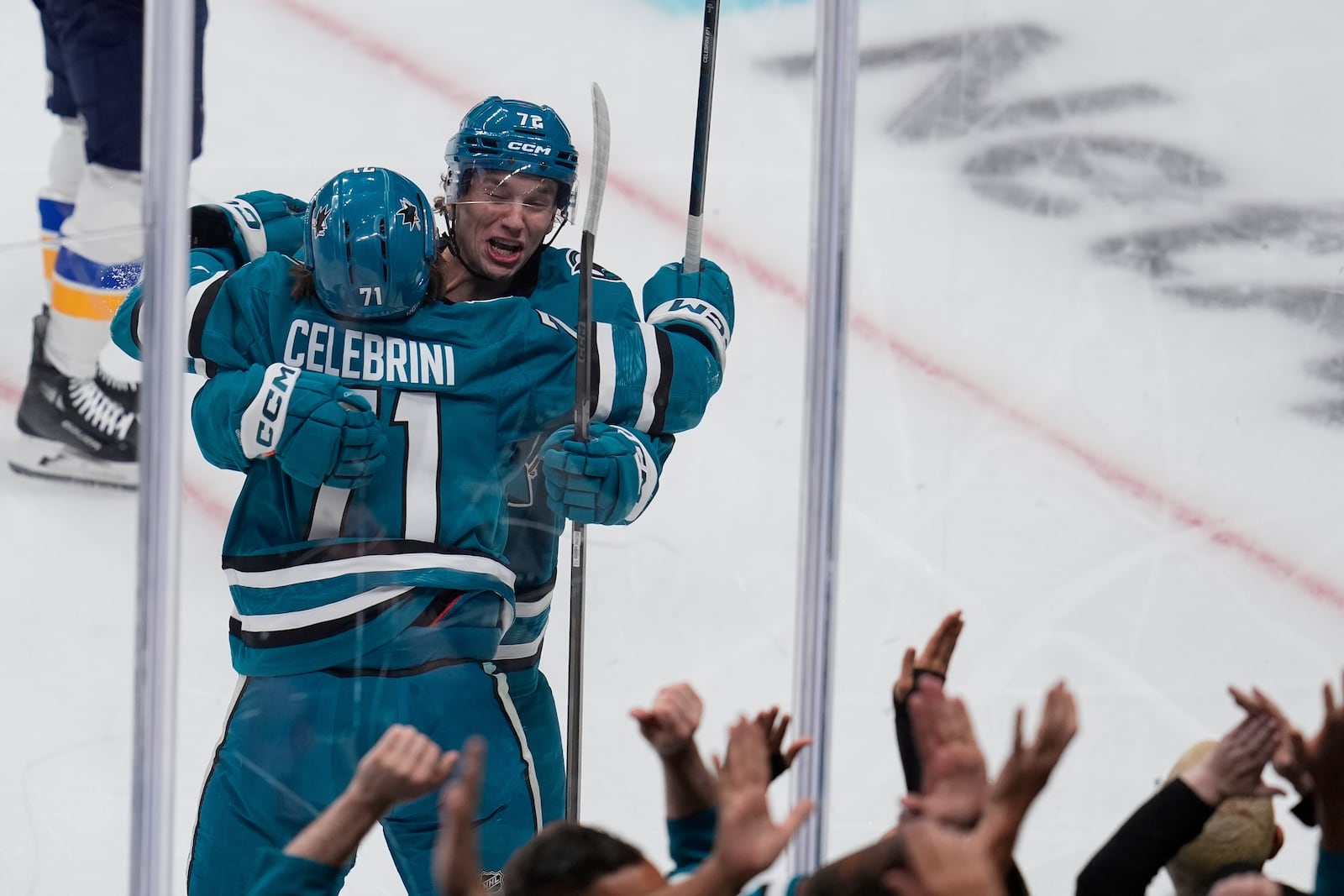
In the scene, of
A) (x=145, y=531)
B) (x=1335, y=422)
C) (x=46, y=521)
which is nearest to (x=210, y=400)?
(x=145, y=531)

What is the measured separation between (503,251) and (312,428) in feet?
1.16

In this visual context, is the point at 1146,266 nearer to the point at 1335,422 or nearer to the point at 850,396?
the point at 1335,422

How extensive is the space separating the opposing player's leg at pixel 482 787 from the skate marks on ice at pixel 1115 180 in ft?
5.02

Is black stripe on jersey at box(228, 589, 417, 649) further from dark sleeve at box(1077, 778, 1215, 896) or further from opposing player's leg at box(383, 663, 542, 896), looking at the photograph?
dark sleeve at box(1077, 778, 1215, 896)

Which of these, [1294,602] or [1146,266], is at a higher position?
[1146,266]

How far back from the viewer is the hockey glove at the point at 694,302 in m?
2.04

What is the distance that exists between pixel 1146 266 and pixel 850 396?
0.65 m

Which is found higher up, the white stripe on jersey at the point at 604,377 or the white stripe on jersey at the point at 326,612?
the white stripe on jersey at the point at 604,377

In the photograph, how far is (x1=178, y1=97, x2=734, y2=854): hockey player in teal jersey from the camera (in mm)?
1923

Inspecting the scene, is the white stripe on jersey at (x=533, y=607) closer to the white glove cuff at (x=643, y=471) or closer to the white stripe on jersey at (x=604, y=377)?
the white glove cuff at (x=643, y=471)

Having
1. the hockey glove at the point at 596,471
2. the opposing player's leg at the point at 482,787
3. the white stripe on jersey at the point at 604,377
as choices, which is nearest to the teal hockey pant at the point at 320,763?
the opposing player's leg at the point at 482,787

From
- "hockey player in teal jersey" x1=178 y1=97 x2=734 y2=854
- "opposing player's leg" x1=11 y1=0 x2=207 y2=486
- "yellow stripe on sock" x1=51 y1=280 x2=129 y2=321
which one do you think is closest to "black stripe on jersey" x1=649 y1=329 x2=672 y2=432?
"hockey player in teal jersey" x1=178 y1=97 x2=734 y2=854

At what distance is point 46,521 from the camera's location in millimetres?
2518

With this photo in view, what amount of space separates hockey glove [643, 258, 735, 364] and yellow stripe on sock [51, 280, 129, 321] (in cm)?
75
